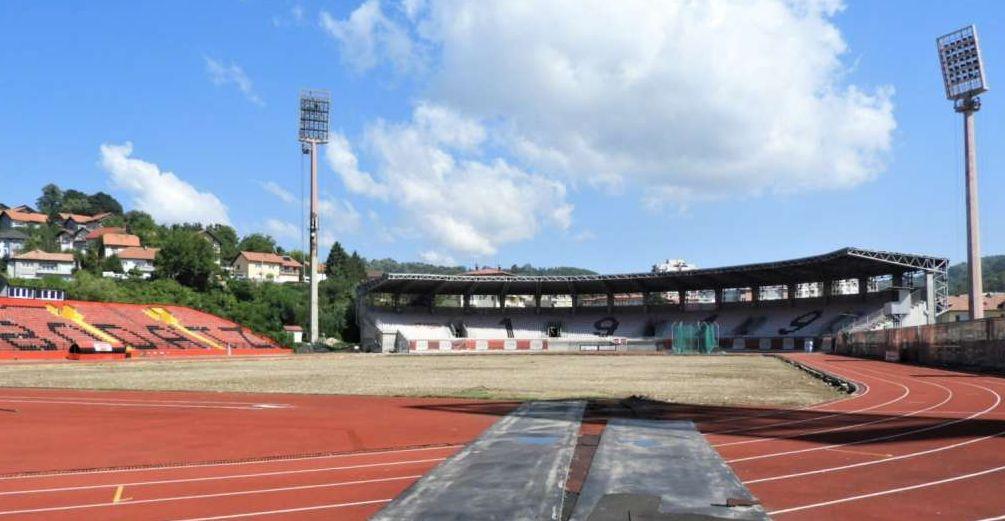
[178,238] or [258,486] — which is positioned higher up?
[178,238]

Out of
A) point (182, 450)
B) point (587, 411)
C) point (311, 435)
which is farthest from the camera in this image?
point (587, 411)

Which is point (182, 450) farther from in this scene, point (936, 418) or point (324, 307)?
point (324, 307)

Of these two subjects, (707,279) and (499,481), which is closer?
(499,481)

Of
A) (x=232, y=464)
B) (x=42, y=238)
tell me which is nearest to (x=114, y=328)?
(x=232, y=464)

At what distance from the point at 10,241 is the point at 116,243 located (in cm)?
2336

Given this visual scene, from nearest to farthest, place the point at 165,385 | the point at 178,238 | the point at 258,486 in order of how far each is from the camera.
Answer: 1. the point at 258,486
2. the point at 165,385
3. the point at 178,238

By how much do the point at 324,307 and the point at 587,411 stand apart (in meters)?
90.3

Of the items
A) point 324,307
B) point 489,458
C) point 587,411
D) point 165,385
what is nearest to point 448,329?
point 324,307

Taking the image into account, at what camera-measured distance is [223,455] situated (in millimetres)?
11695

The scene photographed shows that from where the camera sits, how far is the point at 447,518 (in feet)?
23.1

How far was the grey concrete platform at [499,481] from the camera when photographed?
7.24 meters

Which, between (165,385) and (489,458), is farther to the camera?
(165,385)

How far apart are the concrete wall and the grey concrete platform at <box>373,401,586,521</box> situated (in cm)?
2613

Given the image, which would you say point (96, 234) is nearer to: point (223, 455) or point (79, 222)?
point (79, 222)
